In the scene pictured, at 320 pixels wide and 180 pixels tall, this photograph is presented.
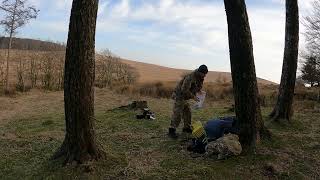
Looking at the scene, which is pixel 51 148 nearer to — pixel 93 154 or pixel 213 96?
pixel 93 154

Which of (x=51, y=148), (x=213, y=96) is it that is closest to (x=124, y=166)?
(x=51, y=148)

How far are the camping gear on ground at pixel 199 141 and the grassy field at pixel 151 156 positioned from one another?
7.6 inches

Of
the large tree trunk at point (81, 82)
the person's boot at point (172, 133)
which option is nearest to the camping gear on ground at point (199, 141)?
the person's boot at point (172, 133)

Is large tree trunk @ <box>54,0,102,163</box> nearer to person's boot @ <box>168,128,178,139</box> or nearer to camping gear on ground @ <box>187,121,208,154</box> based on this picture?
camping gear on ground @ <box>187,121,208,154</box>

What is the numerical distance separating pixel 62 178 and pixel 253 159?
3409 millimetres

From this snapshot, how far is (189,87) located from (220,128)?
1.51 meters

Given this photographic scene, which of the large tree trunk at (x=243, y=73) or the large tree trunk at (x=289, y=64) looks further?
the large tree trunk at (x=289, y=64)

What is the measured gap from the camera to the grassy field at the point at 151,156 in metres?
9.01

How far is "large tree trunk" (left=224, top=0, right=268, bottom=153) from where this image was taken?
32.1ft

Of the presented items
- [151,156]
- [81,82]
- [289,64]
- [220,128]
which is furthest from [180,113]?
[289,64]

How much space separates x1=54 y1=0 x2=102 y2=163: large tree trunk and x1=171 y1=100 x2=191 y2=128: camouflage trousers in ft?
8.54

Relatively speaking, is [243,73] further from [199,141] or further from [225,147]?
[199,141]

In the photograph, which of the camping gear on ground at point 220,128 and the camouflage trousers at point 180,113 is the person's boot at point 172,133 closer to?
the camouflage trousers at point 180,113

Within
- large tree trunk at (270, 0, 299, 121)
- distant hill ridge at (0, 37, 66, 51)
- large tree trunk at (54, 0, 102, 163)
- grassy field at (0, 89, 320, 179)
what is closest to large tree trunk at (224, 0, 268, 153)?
grassy field at (0, 89, 320, 179)
